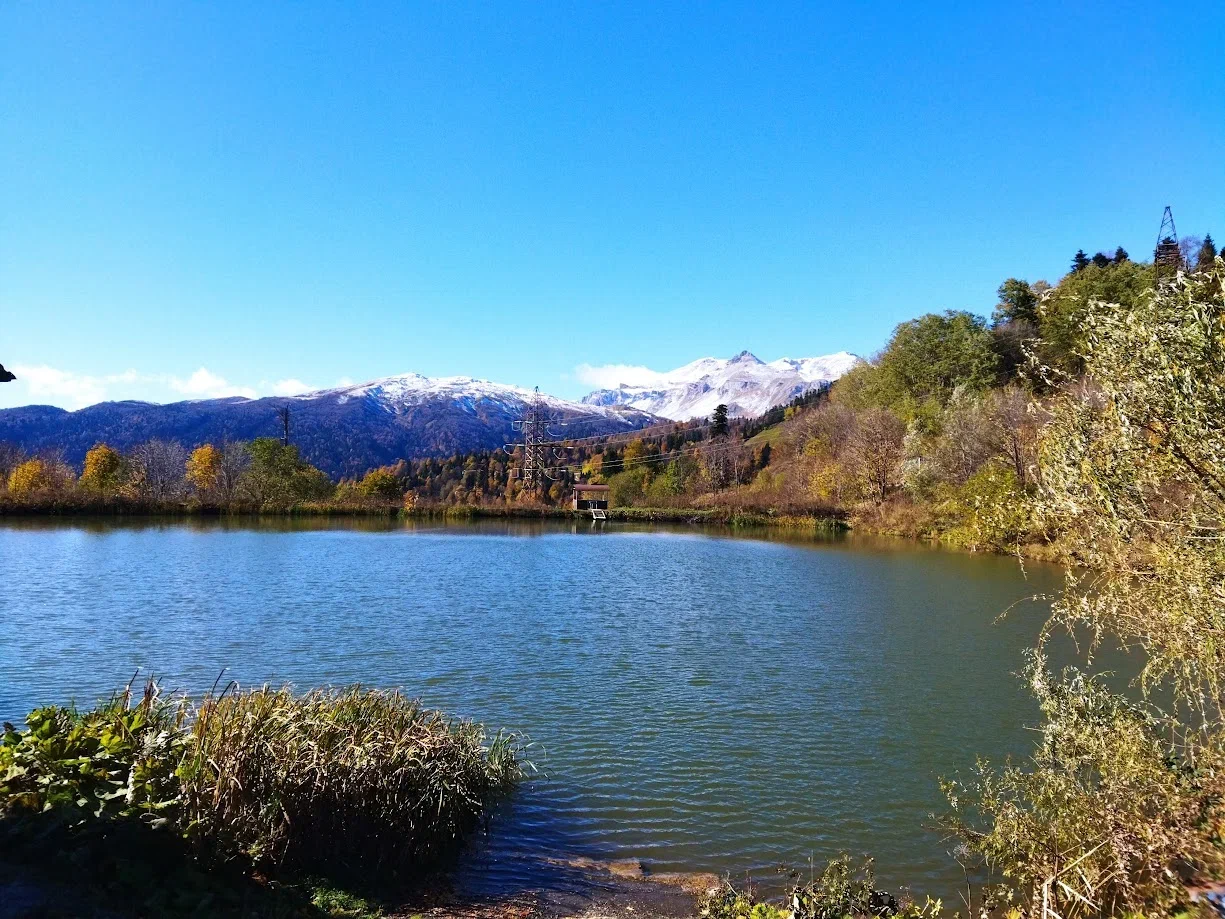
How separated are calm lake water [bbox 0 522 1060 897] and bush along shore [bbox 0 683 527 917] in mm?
1082

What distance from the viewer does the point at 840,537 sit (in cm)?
5528

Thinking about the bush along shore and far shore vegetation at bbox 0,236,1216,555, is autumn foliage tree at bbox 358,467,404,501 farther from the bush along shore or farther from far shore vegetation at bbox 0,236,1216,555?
the bush along shore

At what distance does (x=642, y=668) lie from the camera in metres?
16.7

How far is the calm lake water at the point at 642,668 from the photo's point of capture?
9.41 m

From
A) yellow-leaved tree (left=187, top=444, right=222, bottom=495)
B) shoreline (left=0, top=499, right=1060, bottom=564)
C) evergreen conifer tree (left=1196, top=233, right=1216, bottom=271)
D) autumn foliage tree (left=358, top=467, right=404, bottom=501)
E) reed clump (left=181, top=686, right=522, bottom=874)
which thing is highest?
evergreen conifer tree (left=1196, top=233, right=1216, bottom=271)

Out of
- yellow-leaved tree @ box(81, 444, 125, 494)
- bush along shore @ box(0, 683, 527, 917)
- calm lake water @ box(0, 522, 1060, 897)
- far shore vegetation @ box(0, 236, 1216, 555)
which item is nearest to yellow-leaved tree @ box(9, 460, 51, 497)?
far shore vegetation @ box(0, 236, 1216, 555)

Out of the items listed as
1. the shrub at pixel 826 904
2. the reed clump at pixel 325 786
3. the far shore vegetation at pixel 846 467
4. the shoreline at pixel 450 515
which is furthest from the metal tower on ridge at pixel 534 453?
the shrub at pixel 826 904

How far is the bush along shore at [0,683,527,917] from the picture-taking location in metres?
5.77

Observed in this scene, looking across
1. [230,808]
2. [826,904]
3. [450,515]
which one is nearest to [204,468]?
[450,515]

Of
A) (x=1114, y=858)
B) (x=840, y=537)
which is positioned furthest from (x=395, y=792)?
(x=840, y=537)

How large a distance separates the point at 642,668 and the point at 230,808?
10.8 meters

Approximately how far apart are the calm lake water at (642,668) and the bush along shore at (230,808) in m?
1.08

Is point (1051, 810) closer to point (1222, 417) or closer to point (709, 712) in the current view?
point (1222, 417)

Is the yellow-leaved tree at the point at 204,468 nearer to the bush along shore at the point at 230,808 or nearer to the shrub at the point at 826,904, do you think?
the bush along shore at the point at 230,808
